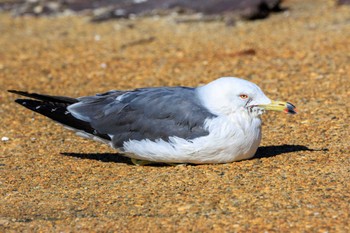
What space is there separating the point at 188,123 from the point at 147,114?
0.36 m

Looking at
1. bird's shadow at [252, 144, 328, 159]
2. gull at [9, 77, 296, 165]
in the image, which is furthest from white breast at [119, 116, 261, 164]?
bird's shadow at [252, 144, 328, 159]

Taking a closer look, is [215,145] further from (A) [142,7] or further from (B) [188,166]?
(A) [142,7]

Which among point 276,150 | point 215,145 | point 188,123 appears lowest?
point 276,150

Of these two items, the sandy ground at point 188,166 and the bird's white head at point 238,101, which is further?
the bird's white head at point 238,101

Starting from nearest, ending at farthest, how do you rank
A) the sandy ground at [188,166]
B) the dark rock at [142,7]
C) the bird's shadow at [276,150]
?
1. the sandy ground at [188,166]
2. the bird's shadow at [276,150]
3. the dark rock at [142,7]

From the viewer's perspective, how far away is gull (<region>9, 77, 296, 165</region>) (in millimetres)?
5586

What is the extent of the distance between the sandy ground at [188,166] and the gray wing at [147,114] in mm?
299

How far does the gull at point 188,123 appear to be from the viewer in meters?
5.59

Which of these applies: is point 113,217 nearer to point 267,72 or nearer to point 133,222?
point 133,222

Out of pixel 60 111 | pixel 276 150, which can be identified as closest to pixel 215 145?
pixel 276 150

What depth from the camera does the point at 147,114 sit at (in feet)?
19.1

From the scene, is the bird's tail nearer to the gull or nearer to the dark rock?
the gull

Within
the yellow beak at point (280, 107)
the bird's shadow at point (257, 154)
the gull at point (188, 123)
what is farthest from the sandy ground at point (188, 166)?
the yellow beak at point (280, 107)

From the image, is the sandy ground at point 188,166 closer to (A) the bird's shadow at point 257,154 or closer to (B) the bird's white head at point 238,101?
(A) the bird's shadow at point 257,154
